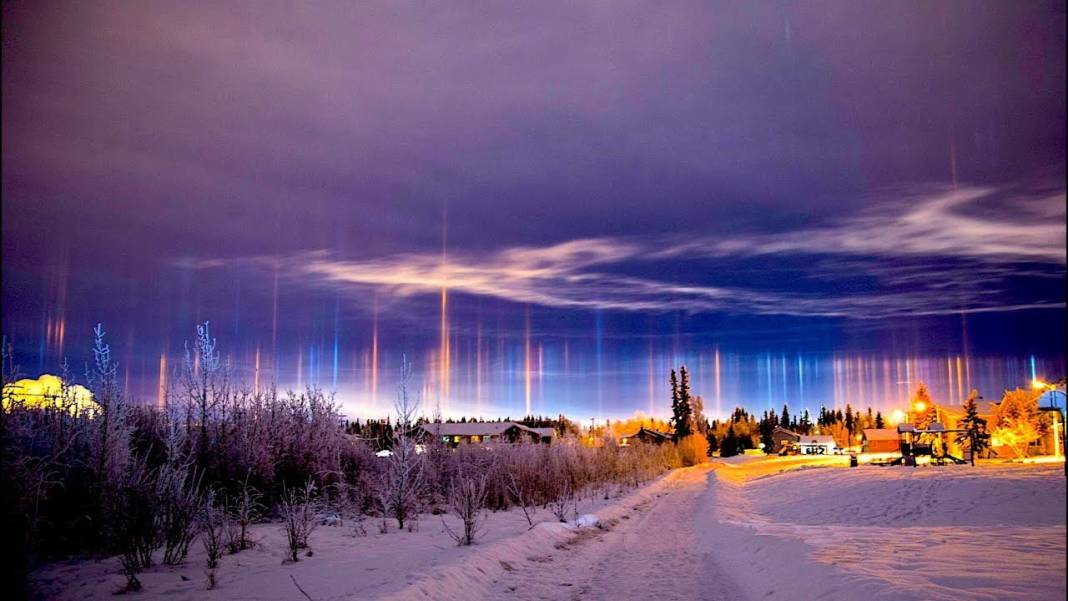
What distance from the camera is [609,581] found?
11750 millimetres

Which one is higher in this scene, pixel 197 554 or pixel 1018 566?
pixel 1018 566

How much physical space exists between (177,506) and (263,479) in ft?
22.2

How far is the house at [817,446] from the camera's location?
101 meters

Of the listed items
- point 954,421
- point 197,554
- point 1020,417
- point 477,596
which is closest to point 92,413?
point 197,554

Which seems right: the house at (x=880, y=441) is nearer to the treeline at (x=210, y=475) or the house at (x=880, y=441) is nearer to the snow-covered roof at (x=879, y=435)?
the snow-covered roof at (x=879, y=435)

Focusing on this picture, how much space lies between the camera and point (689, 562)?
45.3 ft

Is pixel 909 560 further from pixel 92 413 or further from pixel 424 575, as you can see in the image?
pixel 92 413

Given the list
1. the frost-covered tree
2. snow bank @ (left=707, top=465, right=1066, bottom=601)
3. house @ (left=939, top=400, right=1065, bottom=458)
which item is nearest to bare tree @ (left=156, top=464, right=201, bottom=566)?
snow bank @ (left=707, top=465, right=1066, bottom=601)

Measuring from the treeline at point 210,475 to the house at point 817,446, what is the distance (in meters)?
81.8

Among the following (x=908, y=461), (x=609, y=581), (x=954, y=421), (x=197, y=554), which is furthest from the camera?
(x=954, y=421)

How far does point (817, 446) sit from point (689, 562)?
334 feet

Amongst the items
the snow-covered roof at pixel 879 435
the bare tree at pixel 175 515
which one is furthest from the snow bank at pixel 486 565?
the snow-covered roof at pixel 879 435

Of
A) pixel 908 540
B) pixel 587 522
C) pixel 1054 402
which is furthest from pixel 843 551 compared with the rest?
pixel 1054 402

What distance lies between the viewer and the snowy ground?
29.9ft
